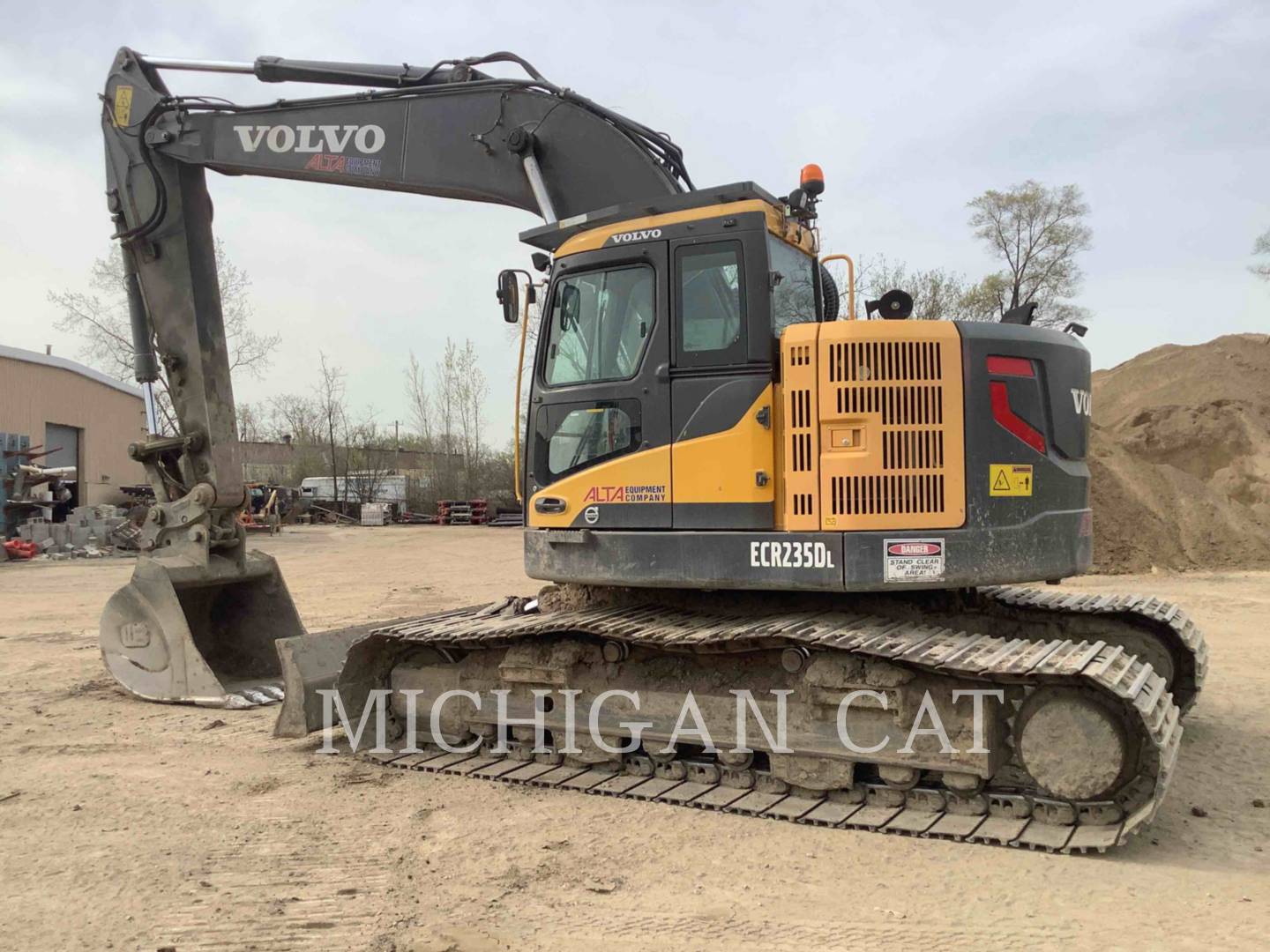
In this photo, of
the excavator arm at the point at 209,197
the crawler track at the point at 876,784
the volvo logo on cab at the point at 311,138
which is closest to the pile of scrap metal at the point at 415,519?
the excavator arm at the point at 209,197

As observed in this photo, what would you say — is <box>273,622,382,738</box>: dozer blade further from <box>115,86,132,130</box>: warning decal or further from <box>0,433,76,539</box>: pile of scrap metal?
<box>0,433,76,539</box>: pile of scrap metal

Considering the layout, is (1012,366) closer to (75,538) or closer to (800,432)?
(800,432)

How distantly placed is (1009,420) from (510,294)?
289 centimetres

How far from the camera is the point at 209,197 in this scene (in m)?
8.38

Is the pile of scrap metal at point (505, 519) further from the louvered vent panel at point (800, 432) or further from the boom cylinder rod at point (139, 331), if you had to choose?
the louvered vent panel at point (800, 432)

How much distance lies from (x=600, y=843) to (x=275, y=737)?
9.59 ft

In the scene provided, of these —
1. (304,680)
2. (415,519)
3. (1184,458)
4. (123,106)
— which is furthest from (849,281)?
(415,519)

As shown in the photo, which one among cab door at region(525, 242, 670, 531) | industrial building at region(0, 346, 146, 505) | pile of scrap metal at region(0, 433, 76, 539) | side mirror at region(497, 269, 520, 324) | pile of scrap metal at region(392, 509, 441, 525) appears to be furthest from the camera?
pile of scrap metal at region(392, 509, 441, 525)

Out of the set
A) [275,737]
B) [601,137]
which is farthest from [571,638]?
[601,137]

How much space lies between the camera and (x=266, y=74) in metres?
7.56

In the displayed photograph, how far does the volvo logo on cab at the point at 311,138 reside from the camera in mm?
7367

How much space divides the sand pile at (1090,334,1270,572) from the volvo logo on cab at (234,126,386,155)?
48.3 feet

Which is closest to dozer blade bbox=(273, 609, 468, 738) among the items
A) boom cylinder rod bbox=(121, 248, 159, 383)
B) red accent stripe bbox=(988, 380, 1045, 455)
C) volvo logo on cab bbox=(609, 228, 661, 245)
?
volvo logo on cab bbox=(609, 228, 661, 245)

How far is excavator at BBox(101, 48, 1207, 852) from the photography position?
16.0ft
